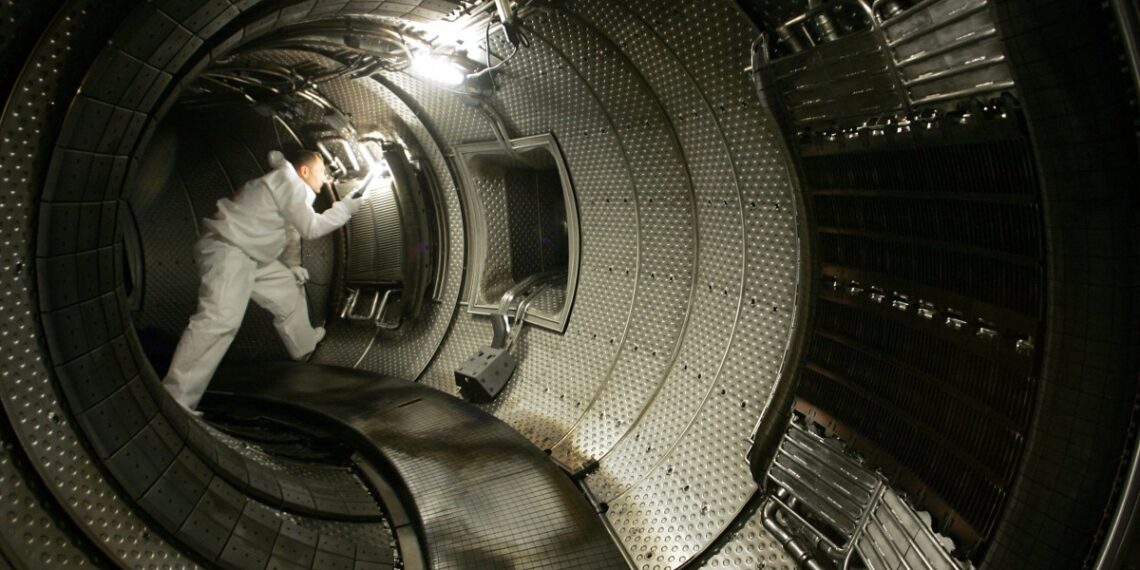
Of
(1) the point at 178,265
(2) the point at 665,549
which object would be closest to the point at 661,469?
(2) the point at 665,549

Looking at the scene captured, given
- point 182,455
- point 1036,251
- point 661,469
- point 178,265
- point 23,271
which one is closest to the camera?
point 1036,251

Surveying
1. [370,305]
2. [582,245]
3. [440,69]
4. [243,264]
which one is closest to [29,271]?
[440,69]

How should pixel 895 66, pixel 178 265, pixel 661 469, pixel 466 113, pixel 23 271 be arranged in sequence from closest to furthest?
pixel 23 271 < pixel 895 66 < pixel 661 469 < pixel 466 113 < pixel 178 265

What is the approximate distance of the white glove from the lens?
5.30m

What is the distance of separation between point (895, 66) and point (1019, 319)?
2.88 feet

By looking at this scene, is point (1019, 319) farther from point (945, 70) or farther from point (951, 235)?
point (945, 70)

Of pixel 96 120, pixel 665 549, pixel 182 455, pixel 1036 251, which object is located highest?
pixel 96 120

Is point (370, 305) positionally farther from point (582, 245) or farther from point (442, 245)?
point (582, 245)

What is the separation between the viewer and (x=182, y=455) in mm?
2352

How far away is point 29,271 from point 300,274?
353cm

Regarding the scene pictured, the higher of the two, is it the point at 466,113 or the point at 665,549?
the point at 466,113

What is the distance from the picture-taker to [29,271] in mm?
1853

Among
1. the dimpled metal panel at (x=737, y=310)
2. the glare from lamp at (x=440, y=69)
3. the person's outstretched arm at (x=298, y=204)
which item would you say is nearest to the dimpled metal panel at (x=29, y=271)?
the glare from lamp at (x=440, y=69)

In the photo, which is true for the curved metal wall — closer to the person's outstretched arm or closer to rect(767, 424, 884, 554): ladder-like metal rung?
rect(767, 424, 884, 554): ladder-like metal rung
